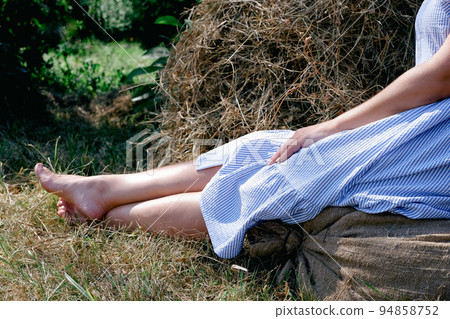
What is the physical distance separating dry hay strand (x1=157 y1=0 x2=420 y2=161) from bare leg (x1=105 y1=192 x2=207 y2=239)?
1.80 feet

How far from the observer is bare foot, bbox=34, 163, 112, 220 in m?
1.53

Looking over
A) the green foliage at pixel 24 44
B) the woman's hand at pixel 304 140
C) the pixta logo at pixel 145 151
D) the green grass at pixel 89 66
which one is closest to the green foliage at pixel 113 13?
the green grass at pixel 89 66

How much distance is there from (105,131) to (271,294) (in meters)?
1.57

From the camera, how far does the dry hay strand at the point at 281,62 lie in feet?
5.95

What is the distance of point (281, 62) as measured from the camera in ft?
6.17

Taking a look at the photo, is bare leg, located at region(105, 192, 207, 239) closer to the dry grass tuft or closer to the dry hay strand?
the dry grass tuft

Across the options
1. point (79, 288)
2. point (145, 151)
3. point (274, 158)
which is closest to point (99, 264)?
point (79, 288)

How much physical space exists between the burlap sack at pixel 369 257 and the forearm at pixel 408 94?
0.90ft

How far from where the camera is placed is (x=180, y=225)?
1.42m

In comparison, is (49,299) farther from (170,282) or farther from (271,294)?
(271,294)

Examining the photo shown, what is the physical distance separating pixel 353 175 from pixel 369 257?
0.66 ft

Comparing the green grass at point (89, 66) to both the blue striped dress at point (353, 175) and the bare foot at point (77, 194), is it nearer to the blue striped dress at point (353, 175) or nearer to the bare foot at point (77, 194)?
the bare foot at point (77, 194)
